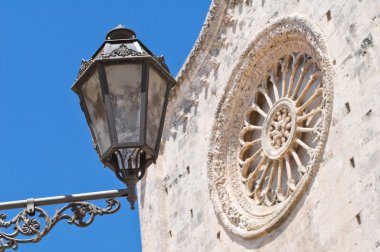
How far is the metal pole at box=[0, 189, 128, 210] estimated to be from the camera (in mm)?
5379

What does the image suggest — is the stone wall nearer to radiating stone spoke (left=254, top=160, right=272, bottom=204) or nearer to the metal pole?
radiating stone spoke (left=254, top=160, right=272, bottom=204)

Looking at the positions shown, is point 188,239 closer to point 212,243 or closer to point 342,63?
point 212,243

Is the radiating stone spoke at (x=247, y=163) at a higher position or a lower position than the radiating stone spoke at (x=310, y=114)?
lower

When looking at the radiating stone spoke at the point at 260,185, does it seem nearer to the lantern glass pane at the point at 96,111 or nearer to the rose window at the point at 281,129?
the rose window at the point at 281,129

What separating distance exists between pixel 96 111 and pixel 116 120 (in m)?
0.18

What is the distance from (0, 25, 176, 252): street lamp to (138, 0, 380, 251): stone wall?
706cm

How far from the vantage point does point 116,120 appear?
16.9 ft

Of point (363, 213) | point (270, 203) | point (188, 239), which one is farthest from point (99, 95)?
point (188, 239)

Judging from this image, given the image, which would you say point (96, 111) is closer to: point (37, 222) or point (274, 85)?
point (37, 222)

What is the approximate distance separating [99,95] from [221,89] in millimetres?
11399

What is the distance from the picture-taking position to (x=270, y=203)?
15.1 m

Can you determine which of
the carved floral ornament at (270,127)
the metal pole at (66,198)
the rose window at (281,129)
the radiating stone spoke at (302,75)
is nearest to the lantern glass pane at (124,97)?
the metal pole at (66,198)

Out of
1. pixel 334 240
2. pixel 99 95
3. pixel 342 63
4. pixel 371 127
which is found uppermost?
pixel 342 63

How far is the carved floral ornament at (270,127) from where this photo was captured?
14.4 meters
